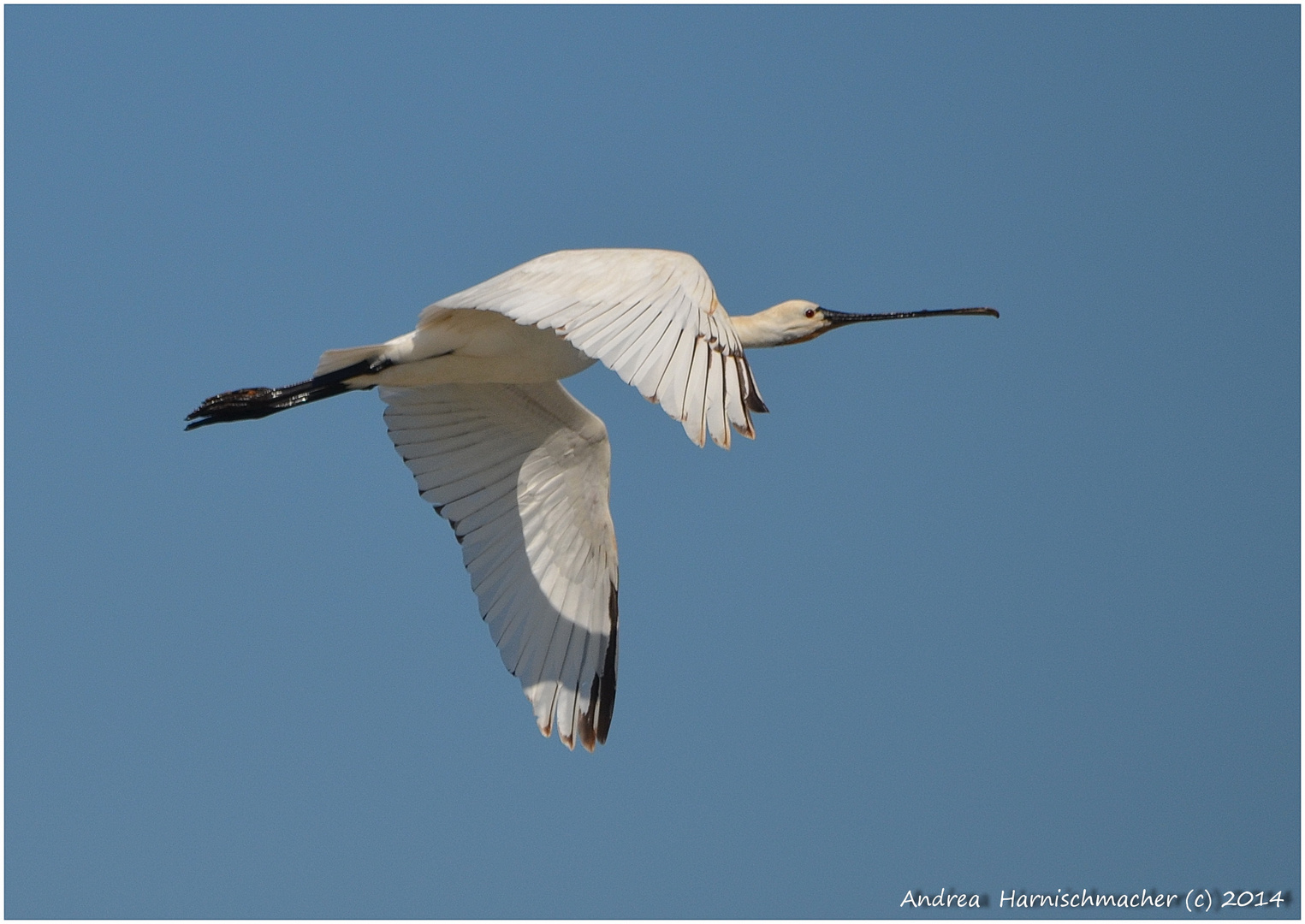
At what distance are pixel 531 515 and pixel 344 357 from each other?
6.68 ft

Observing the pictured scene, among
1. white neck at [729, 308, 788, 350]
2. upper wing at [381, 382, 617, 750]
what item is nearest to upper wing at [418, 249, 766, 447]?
upper wing at [381, 382, 617, 750]

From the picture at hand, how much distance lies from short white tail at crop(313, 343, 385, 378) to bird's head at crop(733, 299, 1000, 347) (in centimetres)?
278

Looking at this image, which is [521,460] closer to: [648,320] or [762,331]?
[762,331]

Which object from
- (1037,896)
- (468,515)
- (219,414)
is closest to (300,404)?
(219,414)

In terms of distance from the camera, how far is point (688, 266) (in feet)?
29.0

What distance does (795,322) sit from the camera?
1225cm

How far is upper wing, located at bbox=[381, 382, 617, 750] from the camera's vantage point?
11.8 m

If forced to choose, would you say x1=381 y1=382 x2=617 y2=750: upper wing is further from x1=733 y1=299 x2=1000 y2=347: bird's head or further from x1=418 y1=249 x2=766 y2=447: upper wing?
x1=418 y1=249 x2=766 y2=447: upper wing

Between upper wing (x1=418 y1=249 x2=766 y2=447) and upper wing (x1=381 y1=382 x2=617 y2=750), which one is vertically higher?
upper wing (x1=418 y1=249 x2=766 y2=447)

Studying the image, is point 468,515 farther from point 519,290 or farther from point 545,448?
point 519,290

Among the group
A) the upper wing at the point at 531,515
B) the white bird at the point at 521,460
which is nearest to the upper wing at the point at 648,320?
the white bird at the point at 521,460

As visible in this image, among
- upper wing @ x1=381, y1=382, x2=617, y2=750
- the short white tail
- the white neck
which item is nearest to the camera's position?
the short white tail

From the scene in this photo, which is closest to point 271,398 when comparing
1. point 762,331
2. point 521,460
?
point 521,460

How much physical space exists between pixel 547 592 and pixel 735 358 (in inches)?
176
